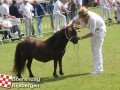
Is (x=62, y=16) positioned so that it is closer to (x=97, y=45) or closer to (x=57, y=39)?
(x=97, y=45)

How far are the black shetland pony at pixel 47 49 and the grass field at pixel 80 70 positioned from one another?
1.86ft

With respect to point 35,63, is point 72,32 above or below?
above

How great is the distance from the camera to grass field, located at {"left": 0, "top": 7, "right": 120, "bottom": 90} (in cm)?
883

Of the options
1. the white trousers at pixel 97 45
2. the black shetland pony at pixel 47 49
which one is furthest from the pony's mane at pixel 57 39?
the white trousers at pixel 97 45

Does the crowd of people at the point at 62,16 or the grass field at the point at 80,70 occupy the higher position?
the crowd of people at the point at 62,16

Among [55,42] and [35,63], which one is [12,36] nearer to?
[35,63]

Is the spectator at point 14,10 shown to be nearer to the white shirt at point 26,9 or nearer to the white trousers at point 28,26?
the white shirt at point 26,9

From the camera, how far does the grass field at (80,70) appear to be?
8828 millimetres

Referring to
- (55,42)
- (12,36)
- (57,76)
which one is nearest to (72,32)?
(55,42)

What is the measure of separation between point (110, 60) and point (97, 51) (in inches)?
86.9

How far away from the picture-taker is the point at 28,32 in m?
19.3

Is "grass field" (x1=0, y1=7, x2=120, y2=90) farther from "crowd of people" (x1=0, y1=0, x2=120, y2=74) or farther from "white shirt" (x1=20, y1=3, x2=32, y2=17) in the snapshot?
"white shirt" (x1=20, y1=3, x2=32, y2=17)

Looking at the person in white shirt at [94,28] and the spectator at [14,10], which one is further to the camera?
the spectator at [14,10]

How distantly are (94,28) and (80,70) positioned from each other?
5.90 ft
